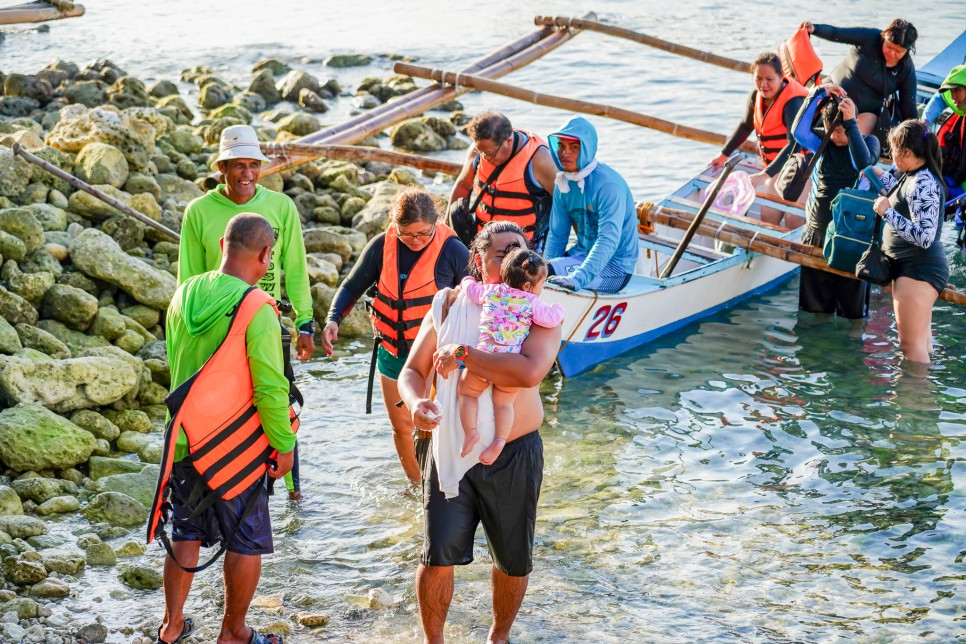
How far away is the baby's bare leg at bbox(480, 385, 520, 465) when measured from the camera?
412 cm

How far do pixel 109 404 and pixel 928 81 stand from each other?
962cm

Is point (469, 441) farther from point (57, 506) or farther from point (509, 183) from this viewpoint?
point (509, 183)

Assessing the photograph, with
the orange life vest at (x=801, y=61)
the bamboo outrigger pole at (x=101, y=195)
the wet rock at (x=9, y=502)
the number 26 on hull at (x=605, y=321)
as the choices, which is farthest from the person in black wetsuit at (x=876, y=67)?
the wet rock at (x=9, y=502)

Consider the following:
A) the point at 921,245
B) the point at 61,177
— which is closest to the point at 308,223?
the point at 61,177

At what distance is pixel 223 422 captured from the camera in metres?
4.28

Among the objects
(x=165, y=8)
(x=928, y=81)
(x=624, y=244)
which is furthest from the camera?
(x=165, y=8)

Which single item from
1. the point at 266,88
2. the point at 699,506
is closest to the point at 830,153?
the point at 699,506

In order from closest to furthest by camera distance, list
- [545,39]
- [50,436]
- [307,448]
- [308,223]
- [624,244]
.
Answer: [50,436] < [307,448] < [624,244] < [308,223] < [545,39]

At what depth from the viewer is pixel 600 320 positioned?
8.34m

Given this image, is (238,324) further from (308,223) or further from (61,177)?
(308,223)

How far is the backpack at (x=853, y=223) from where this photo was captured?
25.9ft

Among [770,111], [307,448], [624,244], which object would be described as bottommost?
[307,448]

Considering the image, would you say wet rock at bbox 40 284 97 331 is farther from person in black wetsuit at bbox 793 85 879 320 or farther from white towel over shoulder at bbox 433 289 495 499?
person in black wetsuit at bbox 793 85 879 320

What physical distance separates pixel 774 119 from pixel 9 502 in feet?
22.7
